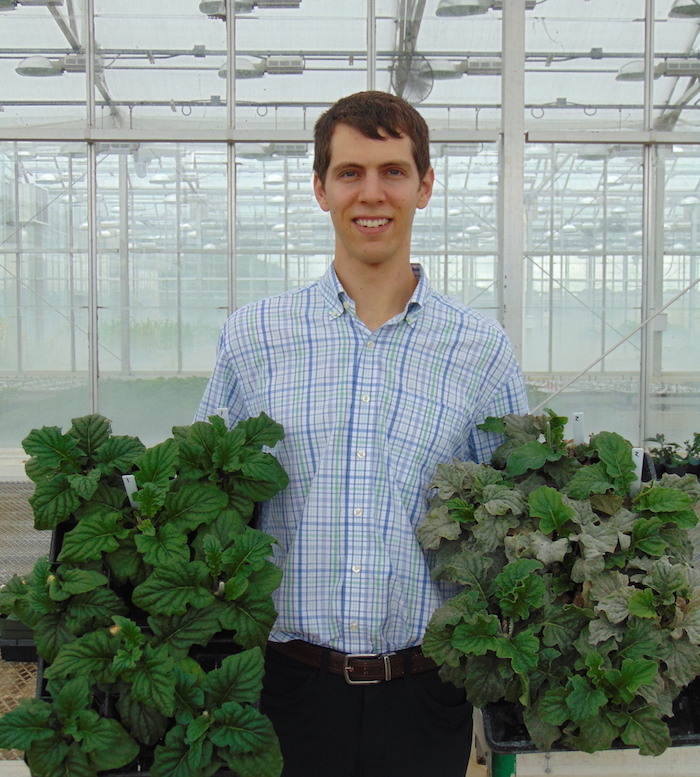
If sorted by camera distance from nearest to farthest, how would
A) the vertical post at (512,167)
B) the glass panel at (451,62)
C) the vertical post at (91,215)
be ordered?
the vertical post at (512,167) < the vertical post at (91,215) < the glass panel at (451,62)

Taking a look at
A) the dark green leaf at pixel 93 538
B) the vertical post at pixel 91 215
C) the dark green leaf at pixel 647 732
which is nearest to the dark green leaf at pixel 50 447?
the dark green leaf at pixel 93 538

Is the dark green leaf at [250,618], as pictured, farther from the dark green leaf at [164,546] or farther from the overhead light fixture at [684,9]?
the overhead light fixture at [684,9]

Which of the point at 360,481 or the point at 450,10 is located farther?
the point at 450,10

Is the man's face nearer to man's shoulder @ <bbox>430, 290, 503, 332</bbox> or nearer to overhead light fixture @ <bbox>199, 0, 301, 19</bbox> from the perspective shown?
man's shoulder @ <bbox>430, 290, 503, 332</bbox>

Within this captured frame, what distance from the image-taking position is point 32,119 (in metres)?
7.68

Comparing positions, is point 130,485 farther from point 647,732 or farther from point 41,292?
point 41,292

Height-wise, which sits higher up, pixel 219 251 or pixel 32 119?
pixel 32 119

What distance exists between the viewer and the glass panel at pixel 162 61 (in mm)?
7129

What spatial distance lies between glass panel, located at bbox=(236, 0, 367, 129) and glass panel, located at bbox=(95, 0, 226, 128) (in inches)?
11.2

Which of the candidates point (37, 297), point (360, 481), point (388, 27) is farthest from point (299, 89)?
point (360, 481)

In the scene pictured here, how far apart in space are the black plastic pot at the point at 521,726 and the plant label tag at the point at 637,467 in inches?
13.0

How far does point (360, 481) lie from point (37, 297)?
7230 millimetres

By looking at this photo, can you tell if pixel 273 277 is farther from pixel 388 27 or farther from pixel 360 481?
pixel 360 481

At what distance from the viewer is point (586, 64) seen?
748 cm
